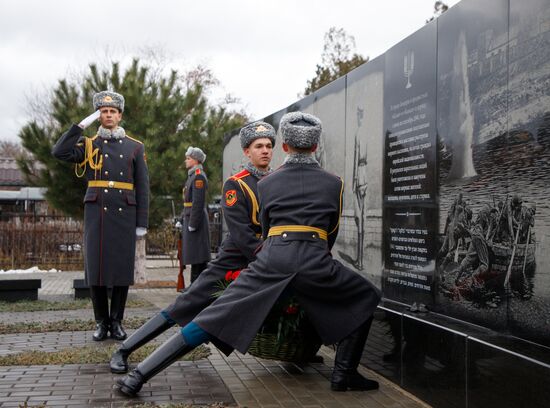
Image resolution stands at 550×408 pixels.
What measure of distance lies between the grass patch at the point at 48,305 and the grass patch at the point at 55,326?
58.7 inches

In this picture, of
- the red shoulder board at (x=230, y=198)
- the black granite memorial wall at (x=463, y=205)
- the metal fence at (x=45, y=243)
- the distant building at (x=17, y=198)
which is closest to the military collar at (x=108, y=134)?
the red shoulder board at (x=230, y=198)

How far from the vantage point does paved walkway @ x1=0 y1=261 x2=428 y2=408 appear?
188 inches

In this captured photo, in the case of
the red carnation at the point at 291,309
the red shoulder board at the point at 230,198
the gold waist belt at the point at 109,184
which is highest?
the gold waist belt at the point at 109,184

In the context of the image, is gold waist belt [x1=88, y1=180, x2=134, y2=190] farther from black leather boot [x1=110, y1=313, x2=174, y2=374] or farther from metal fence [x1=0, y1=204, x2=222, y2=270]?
metal fence [x1=0, y1=204, x2=222, y2=270]

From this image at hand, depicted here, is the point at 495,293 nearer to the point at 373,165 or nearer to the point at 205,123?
the point at 373,165

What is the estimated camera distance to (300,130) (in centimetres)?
480

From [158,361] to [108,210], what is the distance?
2685 mm

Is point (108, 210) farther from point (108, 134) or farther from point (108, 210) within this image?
point (108, 134)

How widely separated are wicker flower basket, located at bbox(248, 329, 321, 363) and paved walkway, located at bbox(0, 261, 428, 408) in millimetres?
171

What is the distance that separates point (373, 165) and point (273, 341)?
72.8 inches

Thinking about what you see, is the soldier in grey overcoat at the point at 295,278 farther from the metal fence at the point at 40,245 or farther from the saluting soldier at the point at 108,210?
the metal fence at the point at 40,245

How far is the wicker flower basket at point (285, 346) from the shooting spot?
5352mm

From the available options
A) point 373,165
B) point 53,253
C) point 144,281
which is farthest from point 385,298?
point 53,253

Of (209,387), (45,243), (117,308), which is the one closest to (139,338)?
(209,387)
